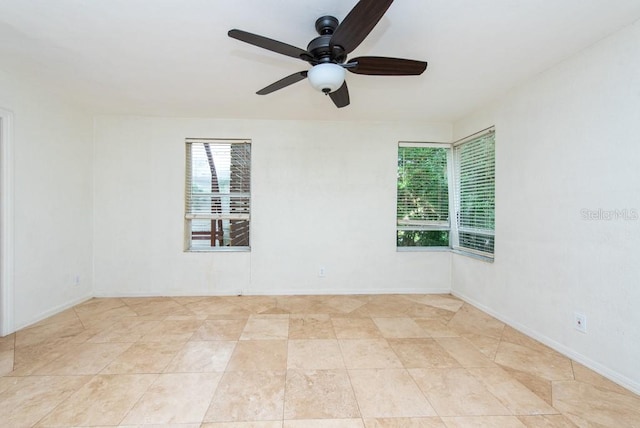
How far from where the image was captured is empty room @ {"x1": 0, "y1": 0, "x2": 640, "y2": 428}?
1.78 meters

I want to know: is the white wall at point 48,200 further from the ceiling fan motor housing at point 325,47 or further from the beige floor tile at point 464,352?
the beige floor tile at point 464,352

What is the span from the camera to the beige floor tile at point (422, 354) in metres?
2.19

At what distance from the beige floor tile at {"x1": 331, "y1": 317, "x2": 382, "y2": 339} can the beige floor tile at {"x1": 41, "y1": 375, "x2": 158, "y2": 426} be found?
1.61m

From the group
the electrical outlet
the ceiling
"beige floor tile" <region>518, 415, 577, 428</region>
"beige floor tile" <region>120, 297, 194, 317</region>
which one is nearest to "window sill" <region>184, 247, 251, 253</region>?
"beige floor tile" <region>120, 297, 194, 317</region>

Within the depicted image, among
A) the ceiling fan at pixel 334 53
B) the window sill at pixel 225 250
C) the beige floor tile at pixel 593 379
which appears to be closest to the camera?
the ceiling fan at pixel 334 53

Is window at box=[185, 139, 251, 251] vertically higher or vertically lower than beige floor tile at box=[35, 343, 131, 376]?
higher

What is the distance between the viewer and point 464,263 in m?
3.77

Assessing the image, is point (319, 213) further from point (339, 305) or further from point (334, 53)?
point (334, 53)

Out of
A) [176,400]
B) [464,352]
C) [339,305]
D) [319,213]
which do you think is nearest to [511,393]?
[464,352]

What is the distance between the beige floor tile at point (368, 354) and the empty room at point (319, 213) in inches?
0.8

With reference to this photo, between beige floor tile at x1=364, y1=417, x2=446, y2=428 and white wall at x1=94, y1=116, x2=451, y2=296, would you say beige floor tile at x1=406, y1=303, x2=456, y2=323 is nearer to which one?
white wall at x1=94, y1=116, x2=451, y2=296

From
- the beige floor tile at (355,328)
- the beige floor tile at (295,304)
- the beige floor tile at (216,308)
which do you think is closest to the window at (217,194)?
the beige floor tile at (216,308)

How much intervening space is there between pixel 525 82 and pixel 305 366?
130 inches

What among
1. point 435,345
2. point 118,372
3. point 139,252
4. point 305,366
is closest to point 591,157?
point 435,345
